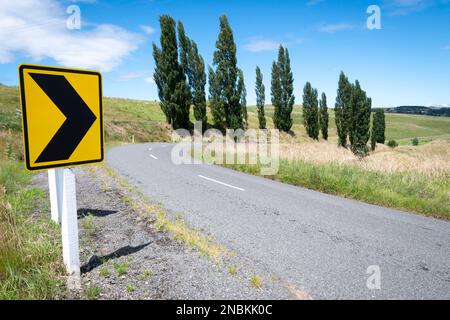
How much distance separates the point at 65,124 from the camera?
2.94 metres

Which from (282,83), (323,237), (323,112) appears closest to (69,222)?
(323,237)

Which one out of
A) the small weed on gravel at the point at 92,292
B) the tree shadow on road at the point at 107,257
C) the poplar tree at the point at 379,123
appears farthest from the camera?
the poplar tree at the point at 379,123

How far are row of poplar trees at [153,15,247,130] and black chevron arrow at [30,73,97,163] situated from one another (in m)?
34.1

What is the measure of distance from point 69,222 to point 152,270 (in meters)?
1.16

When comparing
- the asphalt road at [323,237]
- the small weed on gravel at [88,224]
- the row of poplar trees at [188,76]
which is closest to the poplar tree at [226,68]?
the row of poplar trees at [188,76]

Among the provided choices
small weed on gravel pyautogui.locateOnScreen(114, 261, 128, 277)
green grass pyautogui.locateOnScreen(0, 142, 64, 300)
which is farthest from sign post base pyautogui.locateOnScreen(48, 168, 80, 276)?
small weed on gravel pyautogui.locateOnScreen(114, 261, 128, 277)

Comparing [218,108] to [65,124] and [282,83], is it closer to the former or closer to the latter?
[282,83]

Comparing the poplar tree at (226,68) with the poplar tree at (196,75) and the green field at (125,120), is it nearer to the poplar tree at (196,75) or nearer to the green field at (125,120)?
the poplar tree at (196,75)

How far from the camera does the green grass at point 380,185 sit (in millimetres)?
7199

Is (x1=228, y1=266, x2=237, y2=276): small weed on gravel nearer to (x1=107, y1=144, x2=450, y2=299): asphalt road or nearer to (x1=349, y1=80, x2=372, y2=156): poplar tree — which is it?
(x1=107, y1=144, x2=450, y2=299): asphalt road

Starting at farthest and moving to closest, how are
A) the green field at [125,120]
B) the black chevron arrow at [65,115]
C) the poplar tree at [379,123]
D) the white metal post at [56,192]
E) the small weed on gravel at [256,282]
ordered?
1. the poplar tree at [379,123]
2. the green field at [125,120]
3. the white metal post at [56,192]
4. the small weed on gravel at [256,282]
5. the black chevron arrow at [65,115]

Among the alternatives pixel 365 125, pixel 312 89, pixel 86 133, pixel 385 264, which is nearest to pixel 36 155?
pixel 86 133
